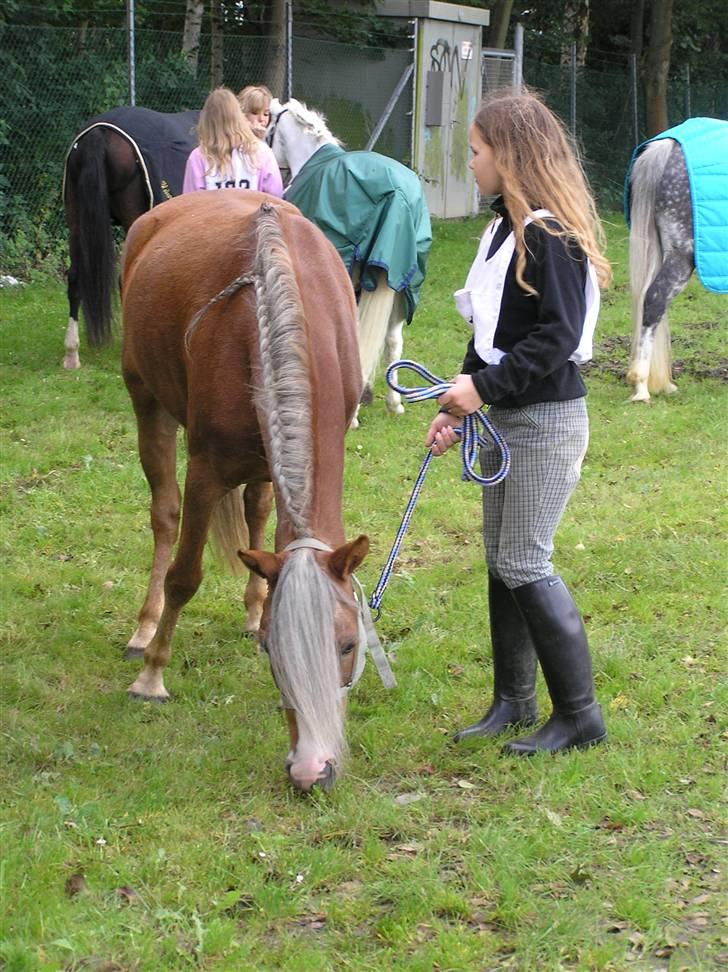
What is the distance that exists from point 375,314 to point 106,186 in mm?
2481

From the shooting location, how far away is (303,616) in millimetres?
3020

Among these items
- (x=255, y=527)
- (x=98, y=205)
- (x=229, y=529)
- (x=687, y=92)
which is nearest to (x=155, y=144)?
(x=98, y=205)

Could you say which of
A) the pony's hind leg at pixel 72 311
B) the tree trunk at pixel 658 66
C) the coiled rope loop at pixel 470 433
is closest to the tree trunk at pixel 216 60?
the pony's hind leg at pixel 72 311

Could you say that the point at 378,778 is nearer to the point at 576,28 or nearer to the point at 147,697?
the point at 147,697

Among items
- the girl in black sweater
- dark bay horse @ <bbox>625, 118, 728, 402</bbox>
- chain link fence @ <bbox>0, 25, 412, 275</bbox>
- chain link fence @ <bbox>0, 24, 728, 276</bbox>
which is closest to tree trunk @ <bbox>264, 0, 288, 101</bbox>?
chain link fence @ <bbox>0, 24, 728, 276</bbox>

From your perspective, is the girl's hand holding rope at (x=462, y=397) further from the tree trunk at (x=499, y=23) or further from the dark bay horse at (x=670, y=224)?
the tree trunk at (x=499, y=23)

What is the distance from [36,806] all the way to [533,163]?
92.9 inches

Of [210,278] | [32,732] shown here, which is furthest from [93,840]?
[210,278]

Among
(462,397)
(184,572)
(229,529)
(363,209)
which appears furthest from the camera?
(363,209)

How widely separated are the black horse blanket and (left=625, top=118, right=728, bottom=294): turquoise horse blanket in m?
3.62

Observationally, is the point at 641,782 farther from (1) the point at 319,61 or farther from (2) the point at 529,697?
(1) the point at 319,61

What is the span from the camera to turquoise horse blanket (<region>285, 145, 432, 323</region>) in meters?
7.52

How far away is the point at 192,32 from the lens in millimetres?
13891

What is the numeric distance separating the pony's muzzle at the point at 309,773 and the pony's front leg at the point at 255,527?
1522mm
